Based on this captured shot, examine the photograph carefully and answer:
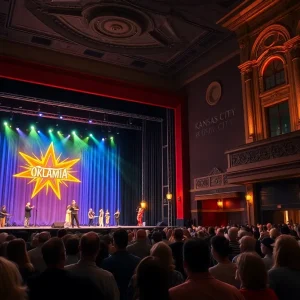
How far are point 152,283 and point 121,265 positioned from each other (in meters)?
1.93

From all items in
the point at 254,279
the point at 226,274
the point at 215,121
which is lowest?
the point at 226,274

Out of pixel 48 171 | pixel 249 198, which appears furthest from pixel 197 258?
pixel 48 171

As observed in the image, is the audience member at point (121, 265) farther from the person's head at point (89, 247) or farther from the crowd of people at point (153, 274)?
the person's head at point (89, 247)

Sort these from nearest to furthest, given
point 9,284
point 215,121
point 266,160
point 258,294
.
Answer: point 9,284, point 258,294, point 266,160, point 215,121

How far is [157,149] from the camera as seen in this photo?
21047 millimetres

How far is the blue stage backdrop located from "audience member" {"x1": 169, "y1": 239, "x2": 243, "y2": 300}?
19193 millimetres

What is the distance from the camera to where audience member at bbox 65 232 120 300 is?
2734 mm

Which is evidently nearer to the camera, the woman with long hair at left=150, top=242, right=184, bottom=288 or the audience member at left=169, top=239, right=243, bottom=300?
the audience member at left=169, top=239, right=243, bottom=300

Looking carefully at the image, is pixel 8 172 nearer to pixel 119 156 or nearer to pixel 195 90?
pixel 119 156

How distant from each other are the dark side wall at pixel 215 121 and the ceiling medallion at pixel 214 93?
0.17m

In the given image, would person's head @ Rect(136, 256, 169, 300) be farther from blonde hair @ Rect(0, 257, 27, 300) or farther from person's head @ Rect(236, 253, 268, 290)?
person's head @ Rect(236, 253, 268, 290)

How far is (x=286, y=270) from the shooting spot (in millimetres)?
2740

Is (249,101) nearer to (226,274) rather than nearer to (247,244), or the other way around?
(247,244)

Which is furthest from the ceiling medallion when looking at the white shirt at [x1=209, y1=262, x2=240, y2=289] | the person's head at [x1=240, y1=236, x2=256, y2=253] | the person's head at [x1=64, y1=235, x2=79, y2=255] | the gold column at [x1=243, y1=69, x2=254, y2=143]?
the white shirt at [x1=209, y1=262, x2=240, y2=289]
